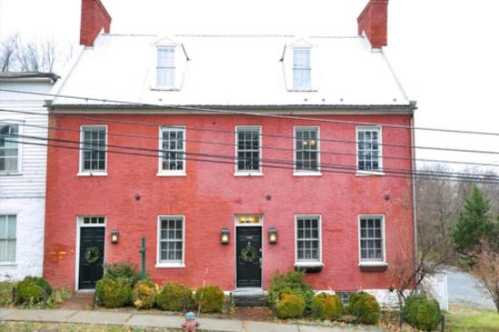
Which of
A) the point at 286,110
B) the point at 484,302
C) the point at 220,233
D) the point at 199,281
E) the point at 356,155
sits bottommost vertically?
the point at 484,302

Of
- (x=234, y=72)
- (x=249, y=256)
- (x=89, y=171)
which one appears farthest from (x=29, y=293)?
(x=234, y=72)

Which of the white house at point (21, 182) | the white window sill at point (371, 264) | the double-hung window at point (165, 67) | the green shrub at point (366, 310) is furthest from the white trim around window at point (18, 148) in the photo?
the white window sill at point (371, 264)

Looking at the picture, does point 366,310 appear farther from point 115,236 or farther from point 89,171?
point 89,171

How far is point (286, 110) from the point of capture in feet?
61.0

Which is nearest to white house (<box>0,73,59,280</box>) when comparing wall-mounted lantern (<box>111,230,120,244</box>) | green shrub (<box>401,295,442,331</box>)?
wall-mounted lantern (<box>111,230,120,244</box>)

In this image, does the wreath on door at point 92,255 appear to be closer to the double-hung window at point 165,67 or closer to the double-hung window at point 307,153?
the double-hung window at point 165,67

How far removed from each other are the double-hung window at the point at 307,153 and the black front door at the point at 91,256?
25.1 ft

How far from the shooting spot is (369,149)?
1888 cm

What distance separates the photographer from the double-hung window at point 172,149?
18.6m

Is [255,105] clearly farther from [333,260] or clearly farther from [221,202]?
[333,260]

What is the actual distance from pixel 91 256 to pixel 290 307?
7.69 metres

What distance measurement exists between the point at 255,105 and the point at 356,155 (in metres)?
4.18

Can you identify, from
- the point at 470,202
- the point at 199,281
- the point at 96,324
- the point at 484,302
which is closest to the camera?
the point at 96,324

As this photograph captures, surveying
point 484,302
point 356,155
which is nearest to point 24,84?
point 356,155
